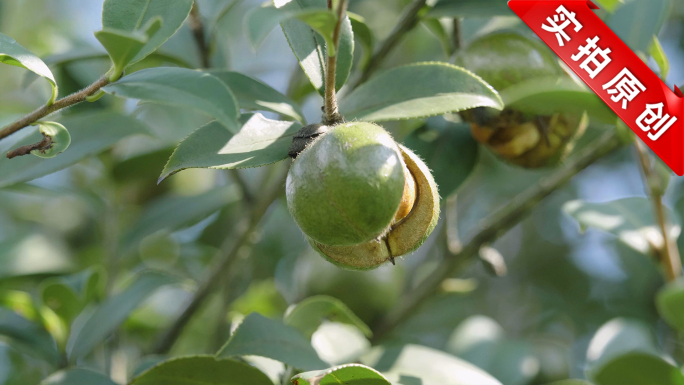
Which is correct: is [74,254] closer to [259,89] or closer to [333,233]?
[259,89]

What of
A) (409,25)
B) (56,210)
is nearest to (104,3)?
(409,25)

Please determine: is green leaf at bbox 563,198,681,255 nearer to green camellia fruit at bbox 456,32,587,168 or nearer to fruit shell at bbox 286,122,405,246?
green camellia fruit at bbox 456,32,587,168

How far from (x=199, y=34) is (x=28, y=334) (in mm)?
783

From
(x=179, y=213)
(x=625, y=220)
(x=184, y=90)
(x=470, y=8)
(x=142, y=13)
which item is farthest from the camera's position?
(x=179, y=213)

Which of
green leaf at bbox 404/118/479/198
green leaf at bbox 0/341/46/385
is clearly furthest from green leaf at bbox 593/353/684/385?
green leaf at bbox 0/341/46/385

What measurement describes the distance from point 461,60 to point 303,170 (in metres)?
0.59

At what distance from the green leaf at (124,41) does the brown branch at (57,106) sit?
3cm

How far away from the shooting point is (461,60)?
1.26m

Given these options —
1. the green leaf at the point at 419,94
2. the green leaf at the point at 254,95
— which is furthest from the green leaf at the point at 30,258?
the green leaf at the point at 419,94

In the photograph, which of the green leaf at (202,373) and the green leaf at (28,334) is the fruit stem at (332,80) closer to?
the green leaf at (202,373)

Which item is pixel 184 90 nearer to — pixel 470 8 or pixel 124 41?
pixel 124 41

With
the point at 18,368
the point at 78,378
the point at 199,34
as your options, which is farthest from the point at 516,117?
the point at 18,368

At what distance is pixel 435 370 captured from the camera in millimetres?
1134

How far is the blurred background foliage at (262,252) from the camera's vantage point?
136cm
